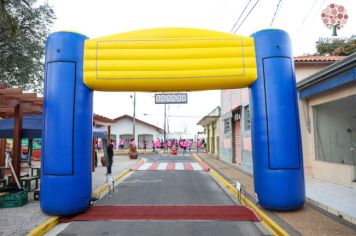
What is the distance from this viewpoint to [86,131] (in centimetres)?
846

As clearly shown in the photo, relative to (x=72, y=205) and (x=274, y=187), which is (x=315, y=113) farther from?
(x=72, y=205)

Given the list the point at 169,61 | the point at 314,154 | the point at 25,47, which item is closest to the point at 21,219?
the point at 169,61

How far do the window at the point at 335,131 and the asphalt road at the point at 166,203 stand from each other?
423 cm

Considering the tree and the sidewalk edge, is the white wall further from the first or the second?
the sidewalk edge

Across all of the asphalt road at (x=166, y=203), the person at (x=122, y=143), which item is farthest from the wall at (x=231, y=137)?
the person at (x=122, y=143)

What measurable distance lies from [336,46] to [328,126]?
18.2m

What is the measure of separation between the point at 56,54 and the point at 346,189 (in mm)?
8992

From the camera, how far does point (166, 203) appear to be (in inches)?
374

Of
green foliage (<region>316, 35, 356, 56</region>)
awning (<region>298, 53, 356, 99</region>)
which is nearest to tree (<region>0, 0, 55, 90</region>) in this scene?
awning (<region>298, 53, 356, 99</region>)

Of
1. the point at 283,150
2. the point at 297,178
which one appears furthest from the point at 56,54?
the point at 297,178

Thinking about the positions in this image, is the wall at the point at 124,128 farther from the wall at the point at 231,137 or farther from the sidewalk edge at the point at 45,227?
the sidewalk edge at the point at 45,227

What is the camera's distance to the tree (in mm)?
20000

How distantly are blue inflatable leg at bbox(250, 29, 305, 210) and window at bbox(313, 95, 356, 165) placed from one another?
4413 millimetres

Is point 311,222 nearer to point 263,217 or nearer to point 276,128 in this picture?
point 263,217
